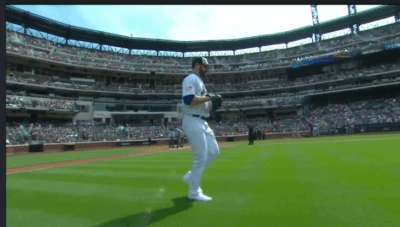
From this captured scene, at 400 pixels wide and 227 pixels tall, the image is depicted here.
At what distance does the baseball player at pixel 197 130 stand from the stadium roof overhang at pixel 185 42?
45279mm

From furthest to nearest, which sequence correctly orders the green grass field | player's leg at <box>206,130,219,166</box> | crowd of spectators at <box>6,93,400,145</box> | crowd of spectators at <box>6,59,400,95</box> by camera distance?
crowd of spectators at <box>6,59,400,95</box>, crowd of spectators at <box>6,93,400,145</box>, player's leg at <box>206,130,219,166</box>, the green grass field

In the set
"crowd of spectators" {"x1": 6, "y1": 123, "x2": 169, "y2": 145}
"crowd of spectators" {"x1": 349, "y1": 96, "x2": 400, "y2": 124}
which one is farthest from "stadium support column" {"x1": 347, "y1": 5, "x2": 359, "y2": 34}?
"crowd of spectators" {"x1": 6, "y1": 123, "x2": 169, "y2": 145}

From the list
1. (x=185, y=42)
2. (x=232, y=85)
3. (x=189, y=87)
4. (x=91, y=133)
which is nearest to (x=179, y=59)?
(x=185, y=42)

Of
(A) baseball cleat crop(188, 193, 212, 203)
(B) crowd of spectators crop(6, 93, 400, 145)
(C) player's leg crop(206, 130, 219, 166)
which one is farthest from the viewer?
(B) crowd of spectators crop(6, 93, 400, 145)

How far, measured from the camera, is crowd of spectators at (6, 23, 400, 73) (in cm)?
3794

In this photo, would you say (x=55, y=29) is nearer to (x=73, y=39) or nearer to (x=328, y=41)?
(x=73, y=39)

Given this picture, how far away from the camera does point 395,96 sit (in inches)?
1421

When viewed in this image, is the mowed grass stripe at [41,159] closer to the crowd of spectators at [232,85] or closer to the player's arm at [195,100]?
the player's arm at [195,100]

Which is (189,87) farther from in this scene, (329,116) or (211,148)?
(329,116)

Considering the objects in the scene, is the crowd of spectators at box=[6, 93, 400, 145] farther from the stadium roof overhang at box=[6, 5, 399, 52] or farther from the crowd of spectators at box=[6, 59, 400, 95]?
the stadium roof overhang at box=[6, 5, 399, 52]

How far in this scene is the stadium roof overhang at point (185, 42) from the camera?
40469 millimetres

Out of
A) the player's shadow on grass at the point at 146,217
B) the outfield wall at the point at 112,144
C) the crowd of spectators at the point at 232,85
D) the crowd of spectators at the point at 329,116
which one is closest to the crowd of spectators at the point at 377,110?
the crowd of spectators at the point at 329,116

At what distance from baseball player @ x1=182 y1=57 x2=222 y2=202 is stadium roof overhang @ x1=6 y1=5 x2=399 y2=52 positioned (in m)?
45.3

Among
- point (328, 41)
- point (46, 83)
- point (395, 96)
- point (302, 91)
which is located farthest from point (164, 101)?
point (395, 96)
